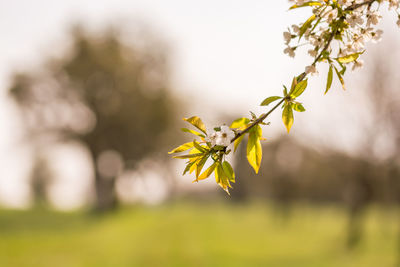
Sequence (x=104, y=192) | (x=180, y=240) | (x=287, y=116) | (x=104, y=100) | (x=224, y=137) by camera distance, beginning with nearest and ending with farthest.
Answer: (x=224, y=137), (x=287, y=116), (x=180, y=240), (x=104, y=100), (x=104, y=192)

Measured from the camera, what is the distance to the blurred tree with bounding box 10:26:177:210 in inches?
823

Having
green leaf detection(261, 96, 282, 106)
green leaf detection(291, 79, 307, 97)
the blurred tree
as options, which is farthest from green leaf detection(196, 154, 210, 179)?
the blurred tree

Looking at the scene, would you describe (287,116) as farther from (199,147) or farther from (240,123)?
(199,147)

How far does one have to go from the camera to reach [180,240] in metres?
15.3

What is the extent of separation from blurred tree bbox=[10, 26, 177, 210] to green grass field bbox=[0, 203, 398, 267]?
3661 mm

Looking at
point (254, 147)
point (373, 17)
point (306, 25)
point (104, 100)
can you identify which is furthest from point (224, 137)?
point (104, 100)

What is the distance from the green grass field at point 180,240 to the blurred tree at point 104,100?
3661 mm

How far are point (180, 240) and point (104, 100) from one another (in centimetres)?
939

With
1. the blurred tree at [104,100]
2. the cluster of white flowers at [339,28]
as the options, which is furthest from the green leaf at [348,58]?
the blurred tree at [104,100]

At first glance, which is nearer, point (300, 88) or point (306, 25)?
point (300, 88)

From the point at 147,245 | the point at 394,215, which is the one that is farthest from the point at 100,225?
the point at 394,215

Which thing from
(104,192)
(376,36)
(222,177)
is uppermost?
(376,36)

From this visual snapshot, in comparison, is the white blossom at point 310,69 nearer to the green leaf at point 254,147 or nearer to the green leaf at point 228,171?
the green leaf at point 254,147

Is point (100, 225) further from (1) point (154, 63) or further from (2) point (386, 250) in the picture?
(2) point (386, 250)
